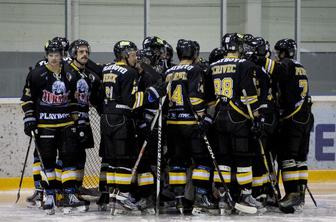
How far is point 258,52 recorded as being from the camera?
9.06 m

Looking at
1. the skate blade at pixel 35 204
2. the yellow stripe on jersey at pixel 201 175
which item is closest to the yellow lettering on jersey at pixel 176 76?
the yellow stripe on jersey at pixel 201 175

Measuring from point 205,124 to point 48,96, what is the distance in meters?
1.47

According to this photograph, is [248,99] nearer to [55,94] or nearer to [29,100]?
[55,94]

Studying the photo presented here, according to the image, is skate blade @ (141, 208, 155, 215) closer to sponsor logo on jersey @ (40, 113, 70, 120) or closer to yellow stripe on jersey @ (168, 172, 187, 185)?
yellow stripe on jersey @ (168, 172, 187, 185)

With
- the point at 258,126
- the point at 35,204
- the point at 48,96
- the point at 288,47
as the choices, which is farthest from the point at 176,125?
the point at 35,204

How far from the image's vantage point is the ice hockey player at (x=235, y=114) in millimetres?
8734

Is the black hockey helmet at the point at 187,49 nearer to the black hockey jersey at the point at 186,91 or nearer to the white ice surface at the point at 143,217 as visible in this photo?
the black hockey jersey at the point at 186,91

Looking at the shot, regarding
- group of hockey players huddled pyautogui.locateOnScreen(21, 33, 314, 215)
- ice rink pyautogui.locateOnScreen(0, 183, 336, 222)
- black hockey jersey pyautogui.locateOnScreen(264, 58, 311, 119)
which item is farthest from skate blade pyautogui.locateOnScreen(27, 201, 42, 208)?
black hockey jersey pyautogui.locateOnScreen(264, 58, 311, 119)

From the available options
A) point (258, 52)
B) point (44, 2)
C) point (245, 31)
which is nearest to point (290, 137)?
point (258, 52)

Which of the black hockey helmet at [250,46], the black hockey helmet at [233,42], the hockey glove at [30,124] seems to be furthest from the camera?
the black hockey helmet at [250,46]

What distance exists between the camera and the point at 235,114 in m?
8.75

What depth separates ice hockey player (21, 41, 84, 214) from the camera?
29.4 ft

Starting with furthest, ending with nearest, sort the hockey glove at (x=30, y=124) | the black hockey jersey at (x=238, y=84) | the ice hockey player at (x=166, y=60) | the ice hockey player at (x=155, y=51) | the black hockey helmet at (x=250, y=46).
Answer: the ice hockey player at (x=166, y=60), the ice hockey player at (x=155, y=51), the black hockey helmet at (x=250, y=46), the hockey glove at (x=30, y=124), the black hockey jersey at (x=238, y=84)

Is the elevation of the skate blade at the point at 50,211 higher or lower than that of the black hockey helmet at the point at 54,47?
lower
